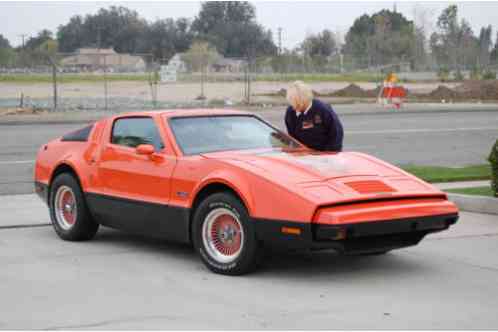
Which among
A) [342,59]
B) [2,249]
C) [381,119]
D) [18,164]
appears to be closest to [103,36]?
[342,59]

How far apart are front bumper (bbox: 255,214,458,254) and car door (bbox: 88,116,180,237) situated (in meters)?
1.23

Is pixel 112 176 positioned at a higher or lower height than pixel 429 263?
higher

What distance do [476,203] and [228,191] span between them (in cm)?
418

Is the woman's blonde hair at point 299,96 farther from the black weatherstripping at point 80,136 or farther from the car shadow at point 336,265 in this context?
the black weatherstripping at point 80,136

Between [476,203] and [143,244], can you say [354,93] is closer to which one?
[476,203]

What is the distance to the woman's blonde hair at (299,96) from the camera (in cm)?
899

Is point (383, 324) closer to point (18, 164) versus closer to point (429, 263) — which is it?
point (429, 263)

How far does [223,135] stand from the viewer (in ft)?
26.8

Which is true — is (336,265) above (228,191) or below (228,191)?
below

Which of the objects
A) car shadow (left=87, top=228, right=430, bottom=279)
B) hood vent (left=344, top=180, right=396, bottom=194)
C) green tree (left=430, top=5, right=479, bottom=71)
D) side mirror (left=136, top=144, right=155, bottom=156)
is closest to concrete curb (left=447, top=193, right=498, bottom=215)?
car shadow (left=87, top=228, right=430, bottom=279)

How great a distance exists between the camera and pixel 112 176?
27.5ft

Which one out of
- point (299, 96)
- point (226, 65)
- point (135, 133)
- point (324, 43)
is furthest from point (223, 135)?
point (324, 43)

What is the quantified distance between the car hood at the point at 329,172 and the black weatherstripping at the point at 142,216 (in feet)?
1.97

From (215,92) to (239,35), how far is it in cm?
7201
